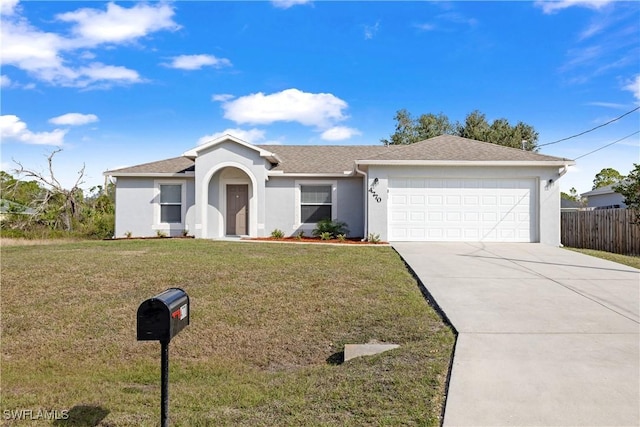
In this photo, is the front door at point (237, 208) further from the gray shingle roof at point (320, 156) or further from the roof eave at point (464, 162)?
the roof eave at point (464, 162)

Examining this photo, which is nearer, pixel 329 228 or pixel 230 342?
pixel 230 342

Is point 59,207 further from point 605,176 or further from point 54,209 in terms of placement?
point 605,176

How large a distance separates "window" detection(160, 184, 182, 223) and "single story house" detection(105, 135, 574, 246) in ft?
0.14

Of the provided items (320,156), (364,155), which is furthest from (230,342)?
(364,155)

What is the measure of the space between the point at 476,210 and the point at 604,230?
19.4 ft

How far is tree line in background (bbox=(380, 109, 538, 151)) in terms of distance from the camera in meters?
37.3

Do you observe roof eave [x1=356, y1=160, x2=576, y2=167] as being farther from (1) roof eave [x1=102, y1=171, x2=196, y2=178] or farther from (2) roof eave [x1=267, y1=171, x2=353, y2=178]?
(1) roof eave [x1=102, y1=171, x2=196, y2=178]

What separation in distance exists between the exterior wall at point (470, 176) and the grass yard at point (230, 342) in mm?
4314

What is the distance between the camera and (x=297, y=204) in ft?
56.3

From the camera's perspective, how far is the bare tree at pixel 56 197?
79.0 feet

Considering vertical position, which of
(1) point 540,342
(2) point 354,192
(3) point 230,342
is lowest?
(3) point 230,342

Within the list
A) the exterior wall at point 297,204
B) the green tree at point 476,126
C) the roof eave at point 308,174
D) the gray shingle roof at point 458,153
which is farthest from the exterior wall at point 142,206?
the green tree at point 476,126

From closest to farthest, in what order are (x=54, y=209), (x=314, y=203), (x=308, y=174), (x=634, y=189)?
(x=634, y=189) < (x=308, y=174) < (x=314, y=203) < (x=54, y=209)

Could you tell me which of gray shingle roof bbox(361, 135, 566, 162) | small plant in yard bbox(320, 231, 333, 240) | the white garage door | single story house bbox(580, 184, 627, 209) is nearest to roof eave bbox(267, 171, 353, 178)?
gray shingle roof bbox(361, 135, 566, 162)
